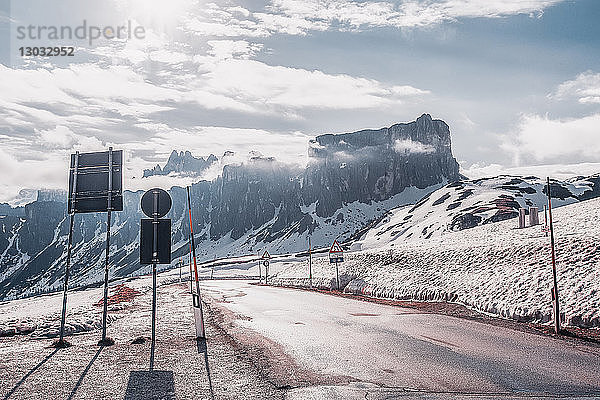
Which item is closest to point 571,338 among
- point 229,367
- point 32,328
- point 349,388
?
point 349,388

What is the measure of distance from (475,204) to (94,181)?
415 feet

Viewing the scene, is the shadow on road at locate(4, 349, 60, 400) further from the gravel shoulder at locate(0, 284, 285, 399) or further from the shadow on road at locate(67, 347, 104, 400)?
the shadow on road at locate(67, 347, 104, 400)

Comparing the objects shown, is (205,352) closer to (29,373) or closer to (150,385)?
(150,385)

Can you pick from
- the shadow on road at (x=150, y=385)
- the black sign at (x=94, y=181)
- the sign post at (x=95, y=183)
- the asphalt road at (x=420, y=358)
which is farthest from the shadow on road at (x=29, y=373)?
the asphalt road at (x=420, y=358)

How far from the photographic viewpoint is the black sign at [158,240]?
1355 cm

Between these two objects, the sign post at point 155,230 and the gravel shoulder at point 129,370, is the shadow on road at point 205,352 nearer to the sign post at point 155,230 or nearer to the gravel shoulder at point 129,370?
the gravel shoulder at point 129,370

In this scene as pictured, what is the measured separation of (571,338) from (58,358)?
12.0 meters

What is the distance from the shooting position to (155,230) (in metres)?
13.8

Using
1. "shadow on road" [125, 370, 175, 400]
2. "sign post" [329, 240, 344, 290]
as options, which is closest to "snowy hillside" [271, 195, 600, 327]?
"sign post" [329, 240, 344, 290]

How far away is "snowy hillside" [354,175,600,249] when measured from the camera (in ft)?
367

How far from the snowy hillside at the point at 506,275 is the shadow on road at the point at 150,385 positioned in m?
12.1

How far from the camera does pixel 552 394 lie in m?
7.70

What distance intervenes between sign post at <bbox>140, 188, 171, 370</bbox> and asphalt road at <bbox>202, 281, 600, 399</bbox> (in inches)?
117

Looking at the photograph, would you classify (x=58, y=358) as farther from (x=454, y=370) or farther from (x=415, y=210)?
(x=415, y=210)
